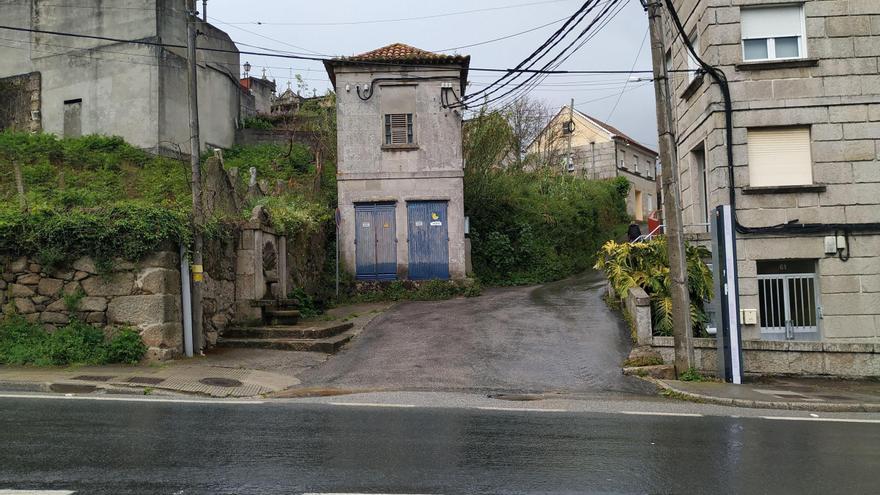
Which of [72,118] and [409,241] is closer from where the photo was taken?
[409,241]

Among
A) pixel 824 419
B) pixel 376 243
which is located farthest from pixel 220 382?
pixel 376 243

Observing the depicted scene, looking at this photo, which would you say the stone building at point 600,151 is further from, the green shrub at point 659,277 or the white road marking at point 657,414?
the white road marking at point 657,414

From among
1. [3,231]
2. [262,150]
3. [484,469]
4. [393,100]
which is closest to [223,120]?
[262,150]

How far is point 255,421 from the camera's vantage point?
7.31 m

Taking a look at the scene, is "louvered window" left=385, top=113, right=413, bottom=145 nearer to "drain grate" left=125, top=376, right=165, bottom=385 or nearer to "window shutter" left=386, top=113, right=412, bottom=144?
"window shutter" left=386, top=113, right=412, bottom=144

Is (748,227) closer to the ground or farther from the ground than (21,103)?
closer to the ground

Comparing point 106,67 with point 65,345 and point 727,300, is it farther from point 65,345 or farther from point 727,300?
point 727,300

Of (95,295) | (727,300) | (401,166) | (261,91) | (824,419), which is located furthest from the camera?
(261,91)

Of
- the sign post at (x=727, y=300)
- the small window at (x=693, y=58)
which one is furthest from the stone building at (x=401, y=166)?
the sign post at (x=727, y=300)

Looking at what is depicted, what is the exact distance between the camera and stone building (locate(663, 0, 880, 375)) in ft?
44.4

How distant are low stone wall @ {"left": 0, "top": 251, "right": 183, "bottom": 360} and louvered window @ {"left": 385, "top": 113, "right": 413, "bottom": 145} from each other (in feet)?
33.9

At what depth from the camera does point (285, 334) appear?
45.5 ft

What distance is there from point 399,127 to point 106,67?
1305 cm

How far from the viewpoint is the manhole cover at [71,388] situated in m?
9.48
